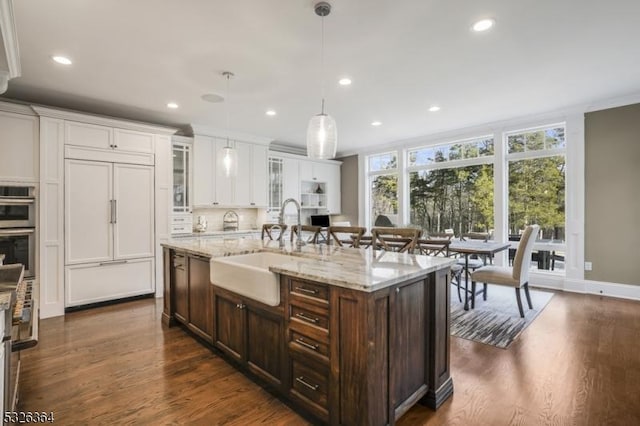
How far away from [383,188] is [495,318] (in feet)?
13.1

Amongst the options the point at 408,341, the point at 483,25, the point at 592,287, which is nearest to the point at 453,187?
the point at 592,287

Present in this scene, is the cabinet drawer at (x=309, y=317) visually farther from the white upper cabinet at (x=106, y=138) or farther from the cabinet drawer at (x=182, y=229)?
the white upper cabinet at (x=106, y=138)

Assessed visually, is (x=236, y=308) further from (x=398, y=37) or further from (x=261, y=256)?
(x=398, y=37)

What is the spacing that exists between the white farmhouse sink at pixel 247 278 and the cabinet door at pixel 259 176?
321 cm

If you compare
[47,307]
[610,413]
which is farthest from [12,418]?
[610,413]

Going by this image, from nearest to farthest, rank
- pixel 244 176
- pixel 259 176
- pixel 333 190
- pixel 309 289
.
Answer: pixel 309 289, pixel 244 176, pixel 259 176, pixel 333 190

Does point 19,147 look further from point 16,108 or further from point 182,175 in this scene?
point 182,175

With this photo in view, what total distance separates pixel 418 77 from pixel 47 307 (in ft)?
16.5

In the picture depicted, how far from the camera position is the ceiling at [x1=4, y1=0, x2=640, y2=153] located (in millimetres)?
2236

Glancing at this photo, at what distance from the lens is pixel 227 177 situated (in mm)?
5211

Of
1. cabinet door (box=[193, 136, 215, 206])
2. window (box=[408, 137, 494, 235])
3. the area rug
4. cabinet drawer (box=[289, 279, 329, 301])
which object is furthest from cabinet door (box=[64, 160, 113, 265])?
window (box=[408, 137, 494, 235])

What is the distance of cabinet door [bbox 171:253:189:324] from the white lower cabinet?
1.50 meters

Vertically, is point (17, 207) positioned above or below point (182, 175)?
below

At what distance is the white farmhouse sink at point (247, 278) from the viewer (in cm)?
191
